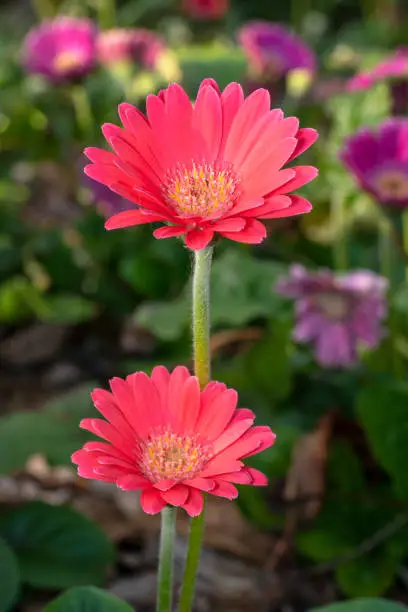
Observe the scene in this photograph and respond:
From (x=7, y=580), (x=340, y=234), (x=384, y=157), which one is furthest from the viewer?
(x=340, y=234)

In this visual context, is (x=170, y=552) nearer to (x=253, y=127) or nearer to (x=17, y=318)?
(x=253, y=127)

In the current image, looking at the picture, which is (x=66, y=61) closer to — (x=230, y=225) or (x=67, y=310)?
(x=67, y=310)

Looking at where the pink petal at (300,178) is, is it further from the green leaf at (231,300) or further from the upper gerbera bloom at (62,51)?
the upper gerbera bloom at (62,51)

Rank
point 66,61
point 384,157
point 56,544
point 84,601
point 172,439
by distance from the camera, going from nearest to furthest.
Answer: point 172,439, point 84,601, point 56,544, point 384,157, point 66,61

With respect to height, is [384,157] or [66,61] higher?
[66,61]

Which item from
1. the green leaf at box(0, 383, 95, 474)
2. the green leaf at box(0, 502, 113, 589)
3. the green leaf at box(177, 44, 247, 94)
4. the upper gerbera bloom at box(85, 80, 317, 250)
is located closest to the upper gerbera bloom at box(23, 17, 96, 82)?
the green leaf at box(177, 44, 247, 94)

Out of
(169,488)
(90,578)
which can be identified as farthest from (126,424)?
(90,578)

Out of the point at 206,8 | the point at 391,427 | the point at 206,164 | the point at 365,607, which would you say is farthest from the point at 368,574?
the point at 206,8

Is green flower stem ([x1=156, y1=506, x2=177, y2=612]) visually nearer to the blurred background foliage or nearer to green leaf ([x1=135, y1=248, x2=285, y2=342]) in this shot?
the blurred background foliage
